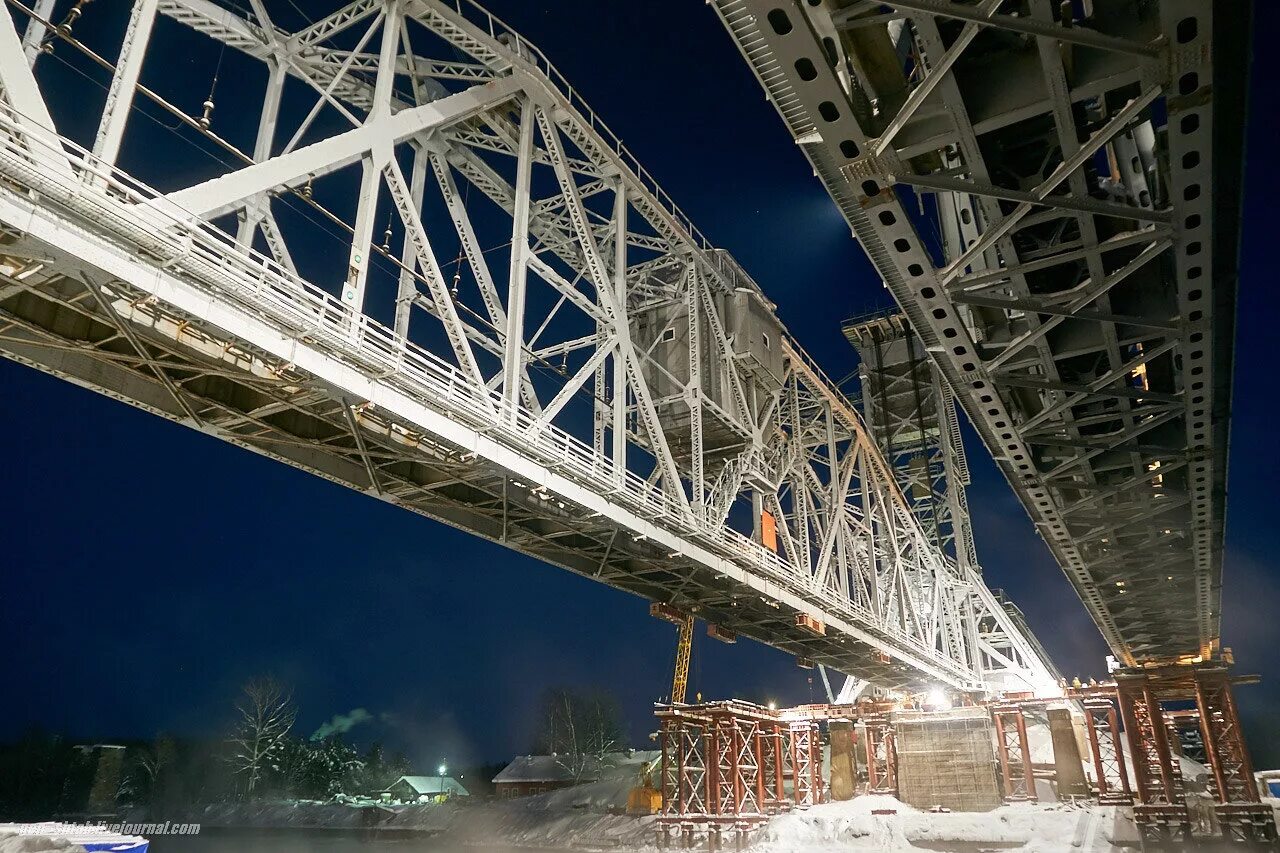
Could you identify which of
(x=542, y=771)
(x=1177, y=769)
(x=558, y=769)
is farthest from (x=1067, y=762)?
(x=542, y=771)

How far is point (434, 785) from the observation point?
105 m

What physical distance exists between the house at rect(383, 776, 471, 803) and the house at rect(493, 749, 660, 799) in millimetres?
13026

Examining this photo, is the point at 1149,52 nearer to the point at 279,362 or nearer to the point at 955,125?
the point at 955,125

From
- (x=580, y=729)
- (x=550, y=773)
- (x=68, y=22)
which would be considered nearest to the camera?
(x=68, y=22)

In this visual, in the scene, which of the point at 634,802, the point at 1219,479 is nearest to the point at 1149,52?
the point at 1219,479

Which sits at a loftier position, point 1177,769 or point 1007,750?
point 1007,750

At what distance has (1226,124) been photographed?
6.37m

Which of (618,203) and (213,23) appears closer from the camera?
(213,23)

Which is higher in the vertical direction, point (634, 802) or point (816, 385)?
point (816, 385)

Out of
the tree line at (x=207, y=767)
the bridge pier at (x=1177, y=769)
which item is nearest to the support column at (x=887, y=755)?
the bridge pier at (x=1177, y=769)

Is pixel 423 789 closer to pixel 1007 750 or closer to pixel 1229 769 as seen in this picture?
pixel 1007 750

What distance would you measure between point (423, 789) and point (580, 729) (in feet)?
102

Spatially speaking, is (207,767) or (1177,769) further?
(207,767)

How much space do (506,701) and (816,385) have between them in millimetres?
110326
